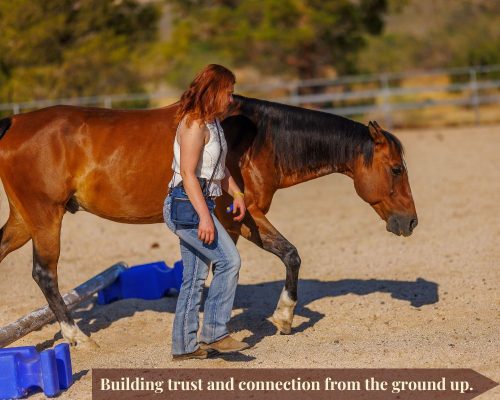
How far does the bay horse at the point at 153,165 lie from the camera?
246 inches

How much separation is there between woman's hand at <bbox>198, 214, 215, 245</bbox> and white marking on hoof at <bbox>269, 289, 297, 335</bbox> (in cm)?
137

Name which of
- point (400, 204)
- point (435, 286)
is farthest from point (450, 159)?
point (400, 204)

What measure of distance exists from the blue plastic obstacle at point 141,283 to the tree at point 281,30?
17.8 m

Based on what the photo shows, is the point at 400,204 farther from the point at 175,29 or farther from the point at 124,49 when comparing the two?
the point at 175,29

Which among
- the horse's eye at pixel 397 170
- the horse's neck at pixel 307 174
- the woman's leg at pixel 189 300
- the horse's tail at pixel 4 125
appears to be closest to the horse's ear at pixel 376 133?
the horse's eye at pixel 397 170

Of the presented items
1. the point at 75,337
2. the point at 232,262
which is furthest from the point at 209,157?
the point at 75,337

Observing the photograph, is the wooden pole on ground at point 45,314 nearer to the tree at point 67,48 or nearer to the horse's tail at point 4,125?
the horse's tail at point 4,125

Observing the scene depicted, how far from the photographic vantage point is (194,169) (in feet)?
16.3

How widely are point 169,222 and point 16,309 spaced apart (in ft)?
9.25

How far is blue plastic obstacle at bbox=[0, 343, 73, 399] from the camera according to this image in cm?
492

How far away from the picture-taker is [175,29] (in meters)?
27.2

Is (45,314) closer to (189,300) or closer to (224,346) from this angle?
(189,300)

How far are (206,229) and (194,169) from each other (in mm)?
363

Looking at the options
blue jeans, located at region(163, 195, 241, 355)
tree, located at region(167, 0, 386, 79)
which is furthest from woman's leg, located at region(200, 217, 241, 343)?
tree, located at region(167, 0, 386, 79)
